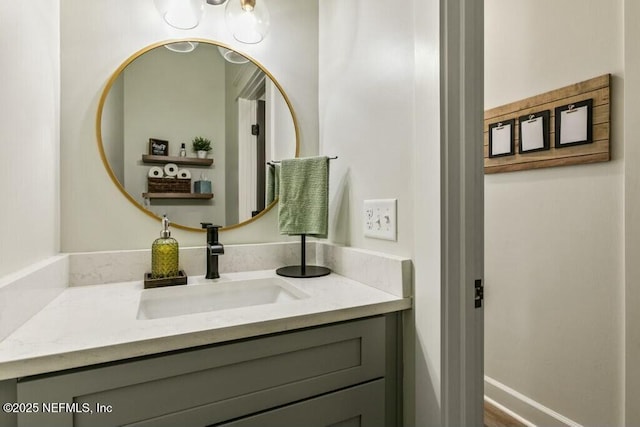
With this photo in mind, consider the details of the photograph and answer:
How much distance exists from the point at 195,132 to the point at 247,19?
0.47m

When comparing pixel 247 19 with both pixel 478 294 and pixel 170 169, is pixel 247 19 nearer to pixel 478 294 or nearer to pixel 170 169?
pixel 170 169

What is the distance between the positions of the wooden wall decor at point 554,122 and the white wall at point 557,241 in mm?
33

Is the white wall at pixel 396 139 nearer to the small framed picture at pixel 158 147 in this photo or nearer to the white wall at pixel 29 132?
the small framed picture at pixel 158 147

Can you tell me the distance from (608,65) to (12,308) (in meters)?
2.03

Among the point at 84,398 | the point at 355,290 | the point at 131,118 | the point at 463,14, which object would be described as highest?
the point at 463,14

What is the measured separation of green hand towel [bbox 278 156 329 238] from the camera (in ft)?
3.96

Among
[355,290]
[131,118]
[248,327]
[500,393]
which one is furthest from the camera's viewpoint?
[500,393]

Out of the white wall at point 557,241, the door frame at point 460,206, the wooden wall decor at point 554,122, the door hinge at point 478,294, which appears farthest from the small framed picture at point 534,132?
the door hinge at point 478,294

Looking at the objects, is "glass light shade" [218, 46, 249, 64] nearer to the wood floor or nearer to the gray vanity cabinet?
the gray vanity cabinet

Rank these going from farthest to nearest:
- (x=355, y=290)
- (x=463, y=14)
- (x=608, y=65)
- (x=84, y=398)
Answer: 1. (x=608, y=65)
2. (x=355, y=290)
3. (x=463, y=14)
4. (x=84, y=398)

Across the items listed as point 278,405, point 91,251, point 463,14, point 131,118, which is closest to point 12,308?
point 91,251

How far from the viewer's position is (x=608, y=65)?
1.36m

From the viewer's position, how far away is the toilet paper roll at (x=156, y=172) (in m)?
1.21

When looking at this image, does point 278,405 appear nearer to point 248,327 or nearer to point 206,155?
point 248,327
